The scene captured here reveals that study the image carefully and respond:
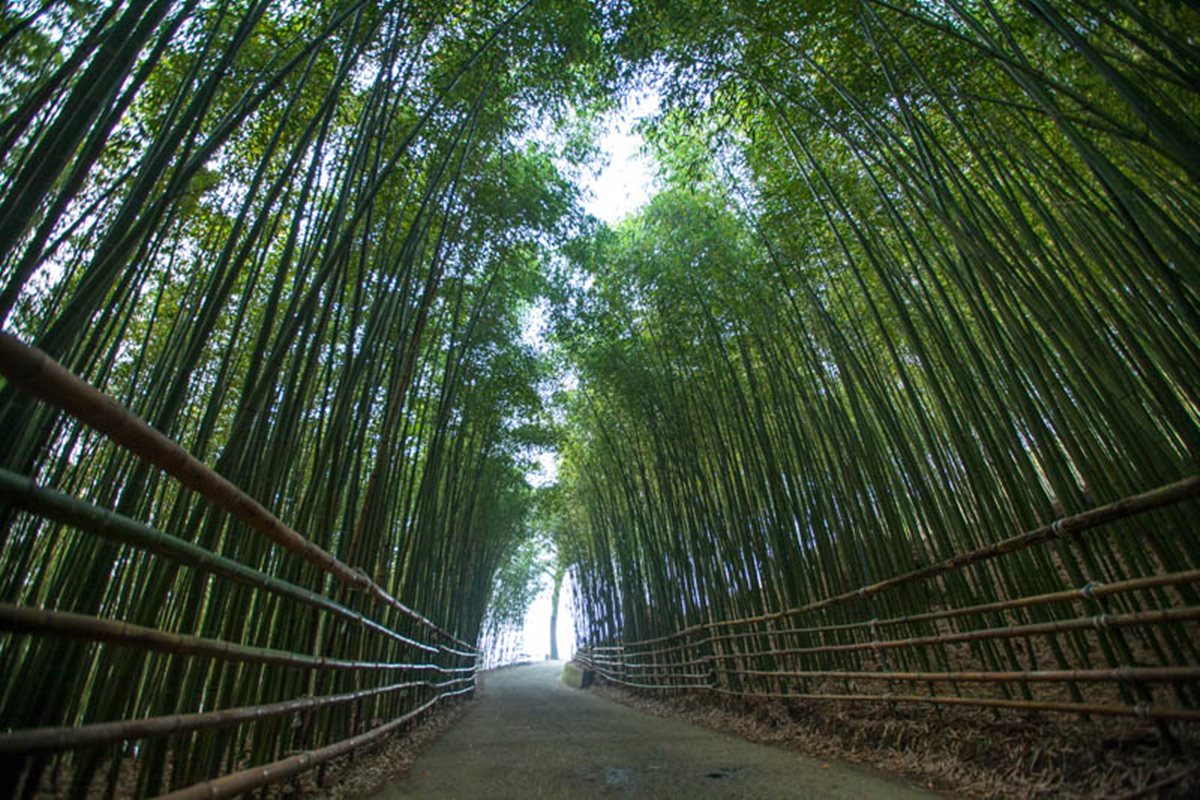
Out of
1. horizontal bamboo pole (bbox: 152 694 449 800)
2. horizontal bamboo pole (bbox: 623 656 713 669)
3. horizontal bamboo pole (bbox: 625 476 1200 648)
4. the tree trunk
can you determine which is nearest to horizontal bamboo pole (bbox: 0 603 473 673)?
horizontal bamboo pole (bbox: 152 694 449 800)

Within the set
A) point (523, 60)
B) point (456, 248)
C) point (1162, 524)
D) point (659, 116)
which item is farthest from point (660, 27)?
point (1162, 524)

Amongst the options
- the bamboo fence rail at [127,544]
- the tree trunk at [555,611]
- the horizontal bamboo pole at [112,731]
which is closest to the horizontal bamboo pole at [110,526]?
the bamboo fence rail at [127,544]

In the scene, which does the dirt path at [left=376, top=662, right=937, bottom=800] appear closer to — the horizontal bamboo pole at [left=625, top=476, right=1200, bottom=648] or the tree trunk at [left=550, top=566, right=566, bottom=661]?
the horizontal bamboo pole at [left=625, top=476, right=1200, bottom=648]

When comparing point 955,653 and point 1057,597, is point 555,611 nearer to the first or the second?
point 955,653

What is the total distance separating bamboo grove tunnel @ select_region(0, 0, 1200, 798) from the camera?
1385 mm

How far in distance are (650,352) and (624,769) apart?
4.08 m

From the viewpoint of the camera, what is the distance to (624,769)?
8.73ft

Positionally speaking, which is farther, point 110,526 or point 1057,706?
point 1057,706

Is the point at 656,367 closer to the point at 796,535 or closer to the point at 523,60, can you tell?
the point at 796,535

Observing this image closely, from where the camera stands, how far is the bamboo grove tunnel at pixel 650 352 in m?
1.38

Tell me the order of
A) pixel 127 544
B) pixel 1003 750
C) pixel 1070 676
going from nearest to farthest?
pixel 127 544 → pixel 1070 676 → pixel 1003 750

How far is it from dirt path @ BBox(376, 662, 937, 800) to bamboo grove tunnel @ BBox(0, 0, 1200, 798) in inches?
14.1

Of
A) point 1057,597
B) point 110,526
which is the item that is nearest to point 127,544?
point 110,526

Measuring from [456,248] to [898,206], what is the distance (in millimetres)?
3357
